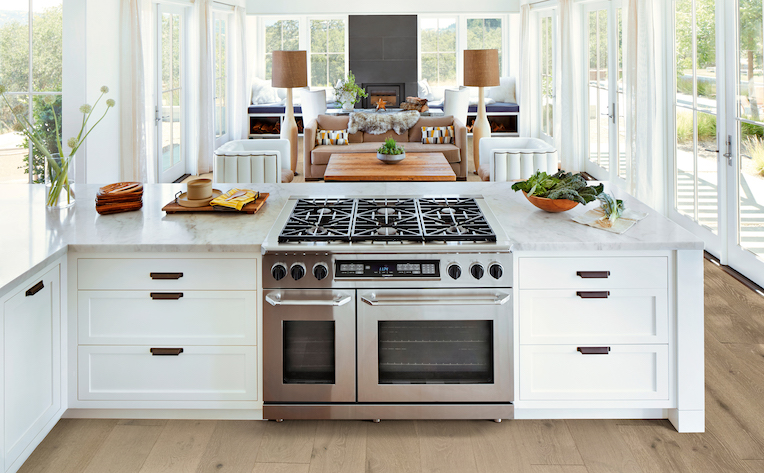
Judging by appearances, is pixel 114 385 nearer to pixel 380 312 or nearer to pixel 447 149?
pixel 380 312

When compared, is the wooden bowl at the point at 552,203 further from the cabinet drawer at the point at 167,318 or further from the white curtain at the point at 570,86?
the white curtain at the point at 570,86

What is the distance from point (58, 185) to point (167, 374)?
102 cm

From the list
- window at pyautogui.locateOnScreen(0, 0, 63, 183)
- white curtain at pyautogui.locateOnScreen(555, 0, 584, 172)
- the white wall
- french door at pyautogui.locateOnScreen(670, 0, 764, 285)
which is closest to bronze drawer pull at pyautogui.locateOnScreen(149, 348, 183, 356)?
window at pyautogui.locateOnScreen(0, 0, 63, 183)

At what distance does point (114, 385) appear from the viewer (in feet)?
8.14

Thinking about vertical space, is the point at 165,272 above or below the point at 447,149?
below

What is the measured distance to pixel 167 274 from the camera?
7.86ft

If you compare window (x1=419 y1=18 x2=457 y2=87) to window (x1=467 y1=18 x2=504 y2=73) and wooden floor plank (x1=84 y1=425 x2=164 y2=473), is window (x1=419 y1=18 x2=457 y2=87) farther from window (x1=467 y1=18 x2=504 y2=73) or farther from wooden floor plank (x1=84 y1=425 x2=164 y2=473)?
wooden floor plank (x1=84 y1=425 x2=164 y2=473)

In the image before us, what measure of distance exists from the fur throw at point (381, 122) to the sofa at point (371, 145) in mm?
60

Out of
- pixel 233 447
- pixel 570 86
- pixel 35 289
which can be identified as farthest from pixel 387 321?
pixel 570 86

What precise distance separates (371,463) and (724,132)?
353 cm

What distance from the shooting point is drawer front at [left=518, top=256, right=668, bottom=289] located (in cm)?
238

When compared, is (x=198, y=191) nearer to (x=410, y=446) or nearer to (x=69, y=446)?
(x=69, y=446)

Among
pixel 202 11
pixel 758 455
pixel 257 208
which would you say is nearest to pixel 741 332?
pixel 758 455

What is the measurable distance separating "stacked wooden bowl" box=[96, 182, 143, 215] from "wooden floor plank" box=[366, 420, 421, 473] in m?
1.38
